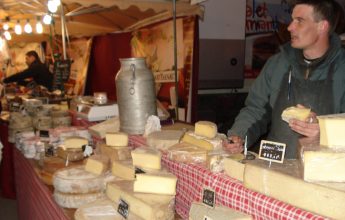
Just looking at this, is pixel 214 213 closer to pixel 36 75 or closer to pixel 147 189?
pixel 147 189

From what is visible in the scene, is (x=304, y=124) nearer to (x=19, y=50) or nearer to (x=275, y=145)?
(x=275, y=145)

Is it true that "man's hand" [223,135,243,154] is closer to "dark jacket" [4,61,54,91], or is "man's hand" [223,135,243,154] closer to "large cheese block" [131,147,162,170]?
"large cheese block" [131,147,162,170]

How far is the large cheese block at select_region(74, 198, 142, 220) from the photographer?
163cm

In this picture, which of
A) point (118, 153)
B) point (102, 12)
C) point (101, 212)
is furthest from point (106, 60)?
point (101, 212)

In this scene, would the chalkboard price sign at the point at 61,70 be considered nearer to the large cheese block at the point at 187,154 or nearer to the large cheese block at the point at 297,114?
the large cheese block at the point at 187,154

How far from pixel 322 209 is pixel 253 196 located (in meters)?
0.28

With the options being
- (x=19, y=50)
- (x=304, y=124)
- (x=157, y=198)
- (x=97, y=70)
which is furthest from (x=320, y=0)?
(x=19, y=50)

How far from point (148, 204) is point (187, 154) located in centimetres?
34

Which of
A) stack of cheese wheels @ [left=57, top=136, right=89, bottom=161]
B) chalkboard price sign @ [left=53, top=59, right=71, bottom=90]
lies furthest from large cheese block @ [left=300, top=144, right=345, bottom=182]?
chalkboard price sign @ [left=53, top=59, right=71, bottom=90]

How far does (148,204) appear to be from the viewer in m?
1.52

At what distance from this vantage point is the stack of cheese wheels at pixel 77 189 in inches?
77.6

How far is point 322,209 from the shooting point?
1.09 metres

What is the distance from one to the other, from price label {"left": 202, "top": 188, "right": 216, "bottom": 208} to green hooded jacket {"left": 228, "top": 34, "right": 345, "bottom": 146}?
0.71 meters

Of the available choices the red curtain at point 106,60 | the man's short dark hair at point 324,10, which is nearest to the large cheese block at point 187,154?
the man's short dark hair at point 324,10
